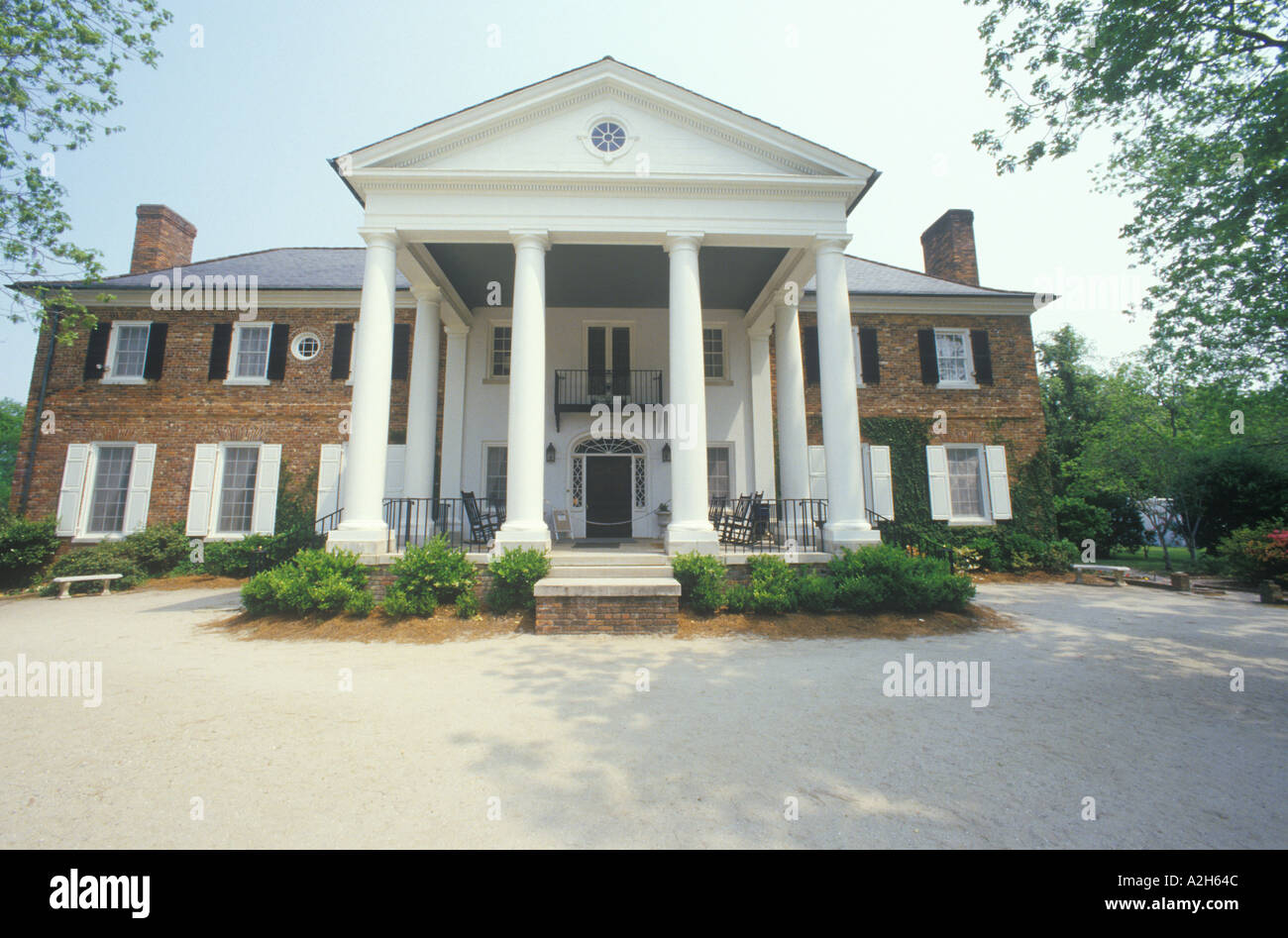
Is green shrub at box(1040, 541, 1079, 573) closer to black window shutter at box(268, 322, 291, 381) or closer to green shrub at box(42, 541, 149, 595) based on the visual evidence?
black window shutter at box(268, 322, 291, 381)

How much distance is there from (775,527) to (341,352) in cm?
1181

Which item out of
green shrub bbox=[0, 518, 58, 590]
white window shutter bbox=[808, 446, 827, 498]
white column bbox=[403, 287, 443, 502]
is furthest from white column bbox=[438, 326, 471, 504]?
green shrub bbox=[0, 518, 58, 590]

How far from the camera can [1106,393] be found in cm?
2438

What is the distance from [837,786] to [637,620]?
4.32m

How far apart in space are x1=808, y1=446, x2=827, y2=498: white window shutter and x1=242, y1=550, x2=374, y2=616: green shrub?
9731mm

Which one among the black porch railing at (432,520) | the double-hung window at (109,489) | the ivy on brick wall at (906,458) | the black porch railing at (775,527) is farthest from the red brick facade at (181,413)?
the ivy on brick wall at (906,458)

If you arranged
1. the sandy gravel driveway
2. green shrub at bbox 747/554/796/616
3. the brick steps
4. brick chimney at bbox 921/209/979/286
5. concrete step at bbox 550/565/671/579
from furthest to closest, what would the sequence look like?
brick chimney at bbox 921/209/979/286, concrete step at bbox 550/565/671/579, green shrub at bbox 747/554/796/616, the brick steps, the sandy gravel driveway

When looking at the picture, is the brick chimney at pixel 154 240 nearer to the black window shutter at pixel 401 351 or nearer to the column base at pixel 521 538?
the black window shutter at pixel 401 351

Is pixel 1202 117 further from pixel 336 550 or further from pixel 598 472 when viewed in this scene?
pixel 336 550

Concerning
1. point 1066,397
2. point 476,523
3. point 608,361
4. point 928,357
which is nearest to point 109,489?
point 476,523

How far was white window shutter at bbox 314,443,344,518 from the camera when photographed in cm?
1334

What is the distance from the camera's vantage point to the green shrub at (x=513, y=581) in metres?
7.80

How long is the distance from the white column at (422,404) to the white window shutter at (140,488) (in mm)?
7275
